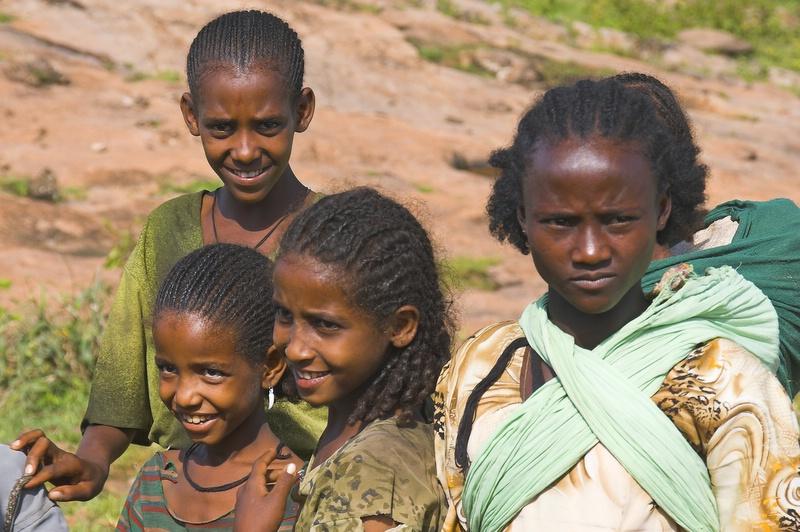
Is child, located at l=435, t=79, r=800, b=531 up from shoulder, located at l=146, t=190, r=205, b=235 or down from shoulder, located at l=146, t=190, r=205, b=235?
up

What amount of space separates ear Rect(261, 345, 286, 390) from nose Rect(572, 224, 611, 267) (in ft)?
2.78

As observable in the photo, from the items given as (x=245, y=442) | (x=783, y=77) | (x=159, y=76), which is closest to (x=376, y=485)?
(x=245, y=442)

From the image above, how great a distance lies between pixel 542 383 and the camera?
2.23m

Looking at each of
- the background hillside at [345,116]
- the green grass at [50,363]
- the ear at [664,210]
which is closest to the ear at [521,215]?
the ear at [664,210]

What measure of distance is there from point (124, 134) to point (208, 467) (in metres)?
8.74

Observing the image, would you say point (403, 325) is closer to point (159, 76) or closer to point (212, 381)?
point (212, 381)

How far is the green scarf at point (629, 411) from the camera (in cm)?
204

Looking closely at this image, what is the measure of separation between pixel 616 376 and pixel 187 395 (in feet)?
3.18

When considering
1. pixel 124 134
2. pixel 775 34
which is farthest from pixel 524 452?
pixel 775 34

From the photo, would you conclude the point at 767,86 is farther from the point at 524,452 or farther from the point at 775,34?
the point at 524,452

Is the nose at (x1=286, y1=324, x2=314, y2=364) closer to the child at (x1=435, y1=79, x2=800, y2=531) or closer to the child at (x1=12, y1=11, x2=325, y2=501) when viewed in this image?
the child at (x1=435, y1=79, x2=800, y2=531)

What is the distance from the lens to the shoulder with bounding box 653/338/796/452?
2.00m

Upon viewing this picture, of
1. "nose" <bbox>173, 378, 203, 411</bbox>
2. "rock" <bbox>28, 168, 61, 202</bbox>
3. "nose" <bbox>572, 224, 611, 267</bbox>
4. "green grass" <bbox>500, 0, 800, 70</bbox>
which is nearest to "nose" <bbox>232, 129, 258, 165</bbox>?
"nose" <bbox>173, 378, 203, 411</bbox>

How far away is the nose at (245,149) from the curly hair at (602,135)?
66 cm
